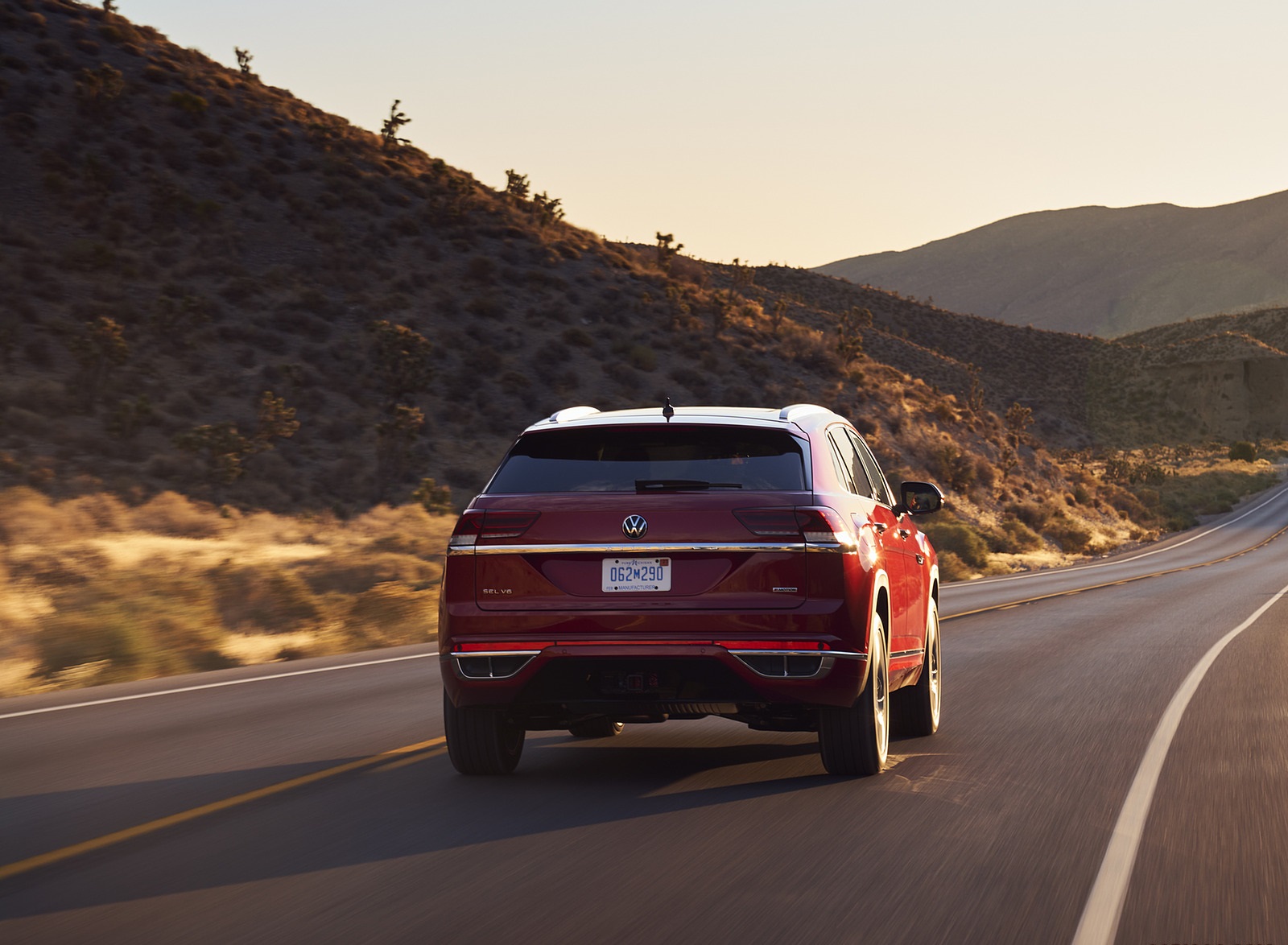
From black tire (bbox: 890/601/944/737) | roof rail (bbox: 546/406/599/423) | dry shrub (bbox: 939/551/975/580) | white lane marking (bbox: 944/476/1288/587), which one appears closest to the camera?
roof rail (bbox: 546/406/599/423)

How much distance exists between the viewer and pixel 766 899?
18.0 feet

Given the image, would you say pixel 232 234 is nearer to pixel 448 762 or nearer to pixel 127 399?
pixel 127 399

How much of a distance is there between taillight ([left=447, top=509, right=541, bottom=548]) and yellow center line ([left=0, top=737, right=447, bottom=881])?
1725mm

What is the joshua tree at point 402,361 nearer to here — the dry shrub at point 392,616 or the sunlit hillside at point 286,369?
the sunlit hillside at point 286,369

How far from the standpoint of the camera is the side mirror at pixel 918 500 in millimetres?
9227

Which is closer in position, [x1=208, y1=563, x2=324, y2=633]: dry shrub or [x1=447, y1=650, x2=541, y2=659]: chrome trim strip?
[x1=447, y1=650, x2=541, y2=659]: chrome trim strip

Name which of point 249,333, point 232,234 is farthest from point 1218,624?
point 232,234

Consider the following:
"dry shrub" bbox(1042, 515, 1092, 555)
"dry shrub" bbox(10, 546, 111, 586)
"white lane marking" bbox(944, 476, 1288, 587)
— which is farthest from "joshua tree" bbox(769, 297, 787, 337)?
"dry shrub" bbox(10, 546, 111, 586)

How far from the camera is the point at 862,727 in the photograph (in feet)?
25.3

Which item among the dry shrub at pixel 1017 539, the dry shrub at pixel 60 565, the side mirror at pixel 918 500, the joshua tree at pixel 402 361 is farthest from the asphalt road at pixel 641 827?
the dry shrub at pixel 1017 539

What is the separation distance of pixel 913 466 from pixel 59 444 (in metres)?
27.3

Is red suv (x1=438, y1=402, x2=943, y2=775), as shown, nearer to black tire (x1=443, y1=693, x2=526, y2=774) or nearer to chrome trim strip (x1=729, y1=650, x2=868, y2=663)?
chrome trim strip (x1=729, y1=650, x2=868, y2=663)

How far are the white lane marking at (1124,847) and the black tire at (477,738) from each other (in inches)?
125

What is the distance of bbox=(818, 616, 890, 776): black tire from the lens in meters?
7.62
